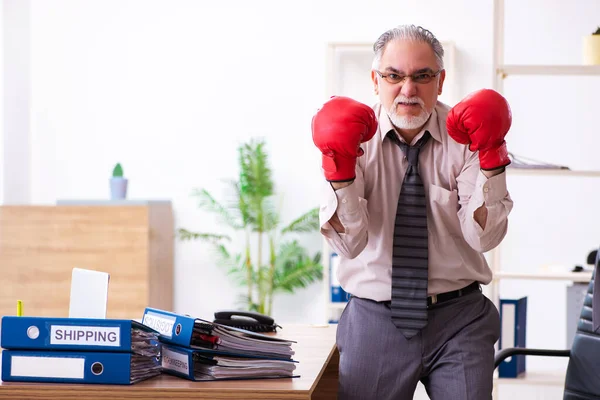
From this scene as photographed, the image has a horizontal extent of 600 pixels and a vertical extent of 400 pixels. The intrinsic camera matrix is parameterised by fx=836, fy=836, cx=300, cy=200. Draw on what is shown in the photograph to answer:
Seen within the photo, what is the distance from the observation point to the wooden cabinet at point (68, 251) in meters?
4.71

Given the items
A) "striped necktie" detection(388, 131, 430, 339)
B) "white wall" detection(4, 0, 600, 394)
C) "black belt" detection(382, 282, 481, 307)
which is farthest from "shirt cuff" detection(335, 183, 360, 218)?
"white wall" detection(4, 0, 600, 394)

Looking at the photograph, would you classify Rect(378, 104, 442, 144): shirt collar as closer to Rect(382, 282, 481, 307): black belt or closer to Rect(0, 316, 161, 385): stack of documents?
Rect(382, 282, 481, 307): black belt

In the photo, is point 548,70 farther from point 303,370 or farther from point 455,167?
point 303,370

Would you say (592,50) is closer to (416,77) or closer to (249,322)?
(416,77)

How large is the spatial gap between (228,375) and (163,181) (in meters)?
3.73

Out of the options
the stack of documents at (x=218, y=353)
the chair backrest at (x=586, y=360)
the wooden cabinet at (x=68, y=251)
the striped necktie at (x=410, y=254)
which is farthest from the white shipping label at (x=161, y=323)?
the wooden cabinet at (x=68, y=251)

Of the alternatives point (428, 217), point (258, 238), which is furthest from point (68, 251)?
point (428, 217)

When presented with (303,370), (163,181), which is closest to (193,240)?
(163,181)

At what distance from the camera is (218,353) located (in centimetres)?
166

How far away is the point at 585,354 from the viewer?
2475 mm

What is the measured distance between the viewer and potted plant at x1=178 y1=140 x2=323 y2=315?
4.94 m

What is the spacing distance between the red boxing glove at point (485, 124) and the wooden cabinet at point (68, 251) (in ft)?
9.95

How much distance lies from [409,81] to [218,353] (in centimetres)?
84

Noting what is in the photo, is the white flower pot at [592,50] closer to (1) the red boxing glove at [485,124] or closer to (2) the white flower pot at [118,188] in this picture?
(1) the red boxing glove at [485,124]
